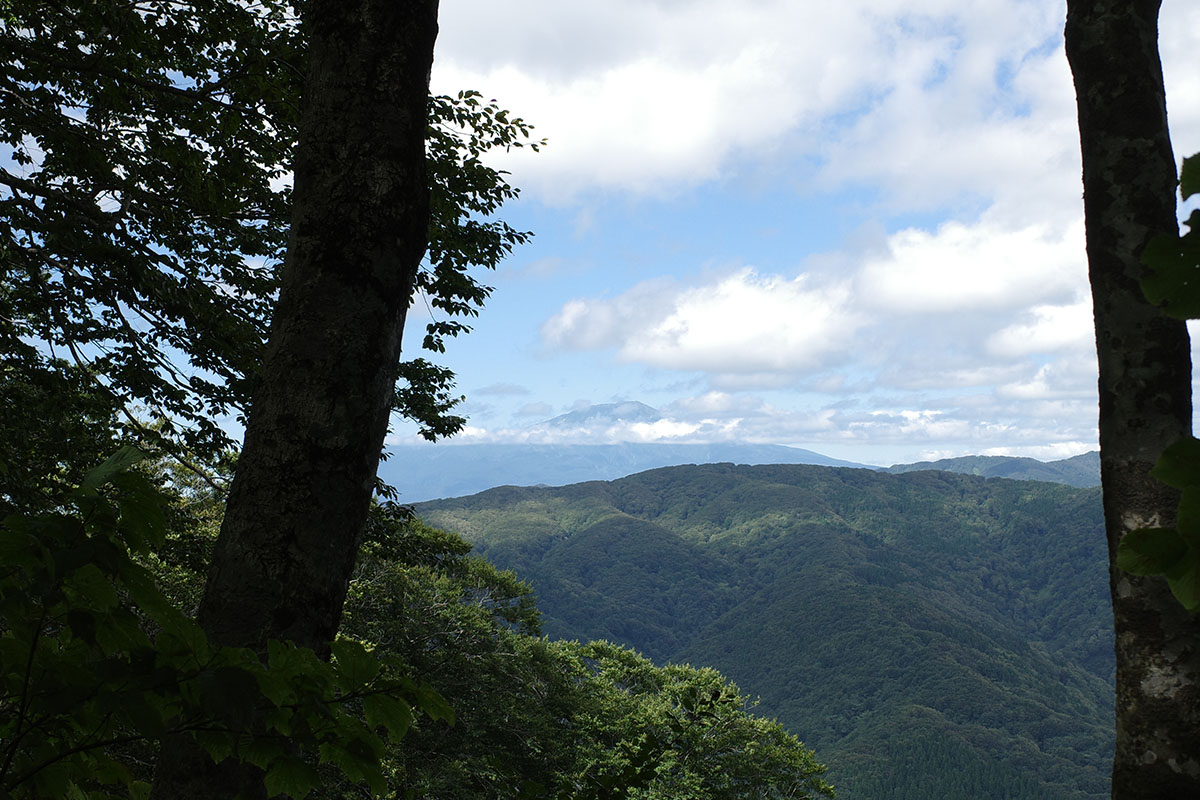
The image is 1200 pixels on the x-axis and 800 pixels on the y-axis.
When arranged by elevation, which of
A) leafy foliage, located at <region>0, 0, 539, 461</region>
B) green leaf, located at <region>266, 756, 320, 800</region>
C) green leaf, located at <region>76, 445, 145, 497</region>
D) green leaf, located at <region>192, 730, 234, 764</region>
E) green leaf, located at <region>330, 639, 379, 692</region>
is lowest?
green leaf, located at <region>266, 756, 320, 800</region>

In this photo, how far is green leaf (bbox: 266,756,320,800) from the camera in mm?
1636

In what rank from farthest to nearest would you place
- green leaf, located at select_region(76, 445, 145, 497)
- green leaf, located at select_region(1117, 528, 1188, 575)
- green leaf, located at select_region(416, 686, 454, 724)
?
1. green leaf, located at select_region(416, 686, 454, 724)
2. green leaf, located at select_region(76, 445, 145, 497)
3. green leaf, located at select_region(1117, 528, 1188, 575)

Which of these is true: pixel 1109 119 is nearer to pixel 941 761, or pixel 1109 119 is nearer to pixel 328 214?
pixel 328 214

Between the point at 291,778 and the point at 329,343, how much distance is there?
3.46ft

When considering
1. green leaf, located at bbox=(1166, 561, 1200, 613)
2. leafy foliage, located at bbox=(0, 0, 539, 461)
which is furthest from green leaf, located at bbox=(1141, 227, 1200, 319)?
leafy foliage, located at bbox=(0, 0, 539, 461)

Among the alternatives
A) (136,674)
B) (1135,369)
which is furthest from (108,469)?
(1135,369)

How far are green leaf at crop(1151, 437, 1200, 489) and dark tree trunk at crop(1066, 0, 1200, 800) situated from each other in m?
1.78

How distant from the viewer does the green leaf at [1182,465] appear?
0.75 meters

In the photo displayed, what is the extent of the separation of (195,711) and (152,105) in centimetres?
716

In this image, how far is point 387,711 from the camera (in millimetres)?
1695

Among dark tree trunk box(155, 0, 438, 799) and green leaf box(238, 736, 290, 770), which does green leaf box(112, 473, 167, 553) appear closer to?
dark tree trunk box(155, 0, 438, 799)

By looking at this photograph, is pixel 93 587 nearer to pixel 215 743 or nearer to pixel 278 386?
pixel 215 743

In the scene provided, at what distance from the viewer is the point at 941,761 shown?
468 feet

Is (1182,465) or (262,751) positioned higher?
(1182,465)
